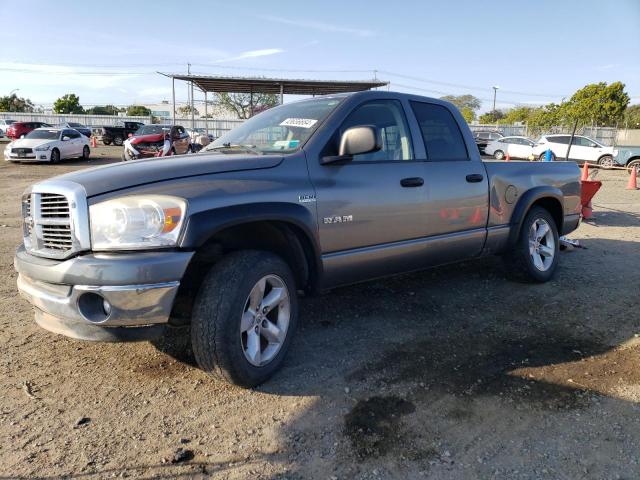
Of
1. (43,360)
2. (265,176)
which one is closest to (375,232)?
(265,176)

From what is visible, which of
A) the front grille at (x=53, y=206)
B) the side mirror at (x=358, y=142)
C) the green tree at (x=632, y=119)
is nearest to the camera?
the front grille at (x=53, y=206)

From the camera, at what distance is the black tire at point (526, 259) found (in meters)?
5.22

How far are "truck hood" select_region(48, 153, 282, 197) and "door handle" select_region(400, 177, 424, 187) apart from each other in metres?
1.09

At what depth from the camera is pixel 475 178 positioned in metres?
4.60

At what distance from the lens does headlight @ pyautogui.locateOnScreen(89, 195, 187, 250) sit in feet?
8.95

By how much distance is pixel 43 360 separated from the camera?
354cm

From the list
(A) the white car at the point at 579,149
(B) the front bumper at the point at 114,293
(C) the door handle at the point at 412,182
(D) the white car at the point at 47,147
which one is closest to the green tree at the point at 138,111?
(D) the white car at the point at 47,147

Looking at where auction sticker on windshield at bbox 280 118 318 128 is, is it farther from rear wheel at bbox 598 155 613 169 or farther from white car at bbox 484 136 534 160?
rear wheel at bbox 598 155 613 169

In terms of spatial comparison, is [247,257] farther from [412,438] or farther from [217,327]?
[412,438]

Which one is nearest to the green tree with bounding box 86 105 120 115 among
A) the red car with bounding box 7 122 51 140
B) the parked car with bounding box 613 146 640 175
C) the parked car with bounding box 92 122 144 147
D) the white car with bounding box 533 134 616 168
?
the parked car with bounding box 92 122 144 147

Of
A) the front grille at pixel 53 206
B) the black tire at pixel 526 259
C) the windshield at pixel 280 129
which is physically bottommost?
the black tire at pixel 526 259

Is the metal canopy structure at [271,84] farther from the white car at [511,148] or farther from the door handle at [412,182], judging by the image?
the door handle at [412,182]

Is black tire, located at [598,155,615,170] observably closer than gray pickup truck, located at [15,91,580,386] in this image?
No

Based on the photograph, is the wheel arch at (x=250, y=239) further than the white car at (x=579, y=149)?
No
